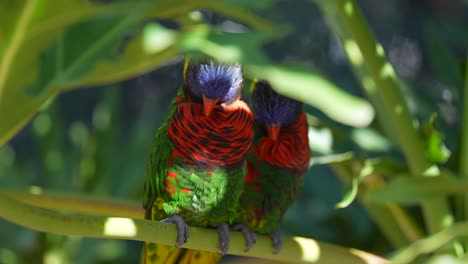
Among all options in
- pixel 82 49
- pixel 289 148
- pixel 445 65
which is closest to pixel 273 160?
pixel 289 148

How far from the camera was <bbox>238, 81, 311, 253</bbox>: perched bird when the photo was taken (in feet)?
2.42

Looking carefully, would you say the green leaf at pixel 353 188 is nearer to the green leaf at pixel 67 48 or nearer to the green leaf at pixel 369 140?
the green leaf at pixel 369 140

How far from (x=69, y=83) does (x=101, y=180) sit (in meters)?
0.79

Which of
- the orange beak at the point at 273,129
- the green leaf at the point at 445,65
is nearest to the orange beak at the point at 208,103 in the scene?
the orange beak at the point at 273,129

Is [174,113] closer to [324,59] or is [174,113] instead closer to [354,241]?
[354,241]

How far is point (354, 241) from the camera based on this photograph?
1.35 meters

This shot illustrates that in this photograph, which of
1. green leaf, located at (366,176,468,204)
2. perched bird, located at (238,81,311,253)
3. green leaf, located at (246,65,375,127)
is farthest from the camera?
green leaf, located at (366,176,468,204)

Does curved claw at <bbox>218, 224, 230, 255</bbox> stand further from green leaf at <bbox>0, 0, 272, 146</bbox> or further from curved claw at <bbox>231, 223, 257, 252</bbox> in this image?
green leaf at <bbox>0, 0, 272, 146</bbox>

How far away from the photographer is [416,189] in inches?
33.9

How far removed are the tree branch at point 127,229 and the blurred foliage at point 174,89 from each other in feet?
0.21

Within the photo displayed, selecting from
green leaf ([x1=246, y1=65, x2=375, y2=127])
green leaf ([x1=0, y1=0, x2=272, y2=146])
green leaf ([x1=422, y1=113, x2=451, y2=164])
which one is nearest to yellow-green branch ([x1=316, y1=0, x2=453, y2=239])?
green leaf ([x1=422, y1=113, x2=451, y2=164])

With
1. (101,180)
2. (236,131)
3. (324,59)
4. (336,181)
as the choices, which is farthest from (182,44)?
(324,59)

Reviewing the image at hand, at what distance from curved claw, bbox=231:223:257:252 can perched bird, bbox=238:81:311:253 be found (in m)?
0.02

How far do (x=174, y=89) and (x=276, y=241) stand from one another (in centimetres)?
117
